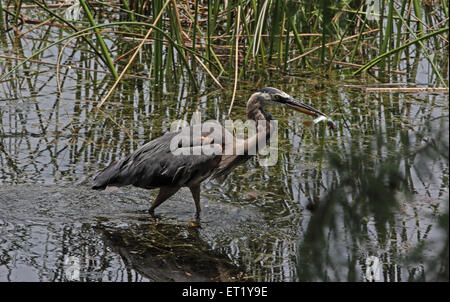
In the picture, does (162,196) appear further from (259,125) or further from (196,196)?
(259,125)

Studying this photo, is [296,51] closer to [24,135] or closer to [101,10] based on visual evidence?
[101,10]

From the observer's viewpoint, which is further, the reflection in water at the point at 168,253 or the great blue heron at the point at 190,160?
the great blue heron at the point at 190,160

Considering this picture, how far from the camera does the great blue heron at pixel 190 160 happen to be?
504cm

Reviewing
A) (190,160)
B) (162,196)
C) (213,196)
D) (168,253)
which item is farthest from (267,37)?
(168,253)

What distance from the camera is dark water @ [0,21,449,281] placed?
273 cm

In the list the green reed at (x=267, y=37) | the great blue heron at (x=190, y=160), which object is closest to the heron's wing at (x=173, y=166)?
the great blue heron at (x=190, y=160)

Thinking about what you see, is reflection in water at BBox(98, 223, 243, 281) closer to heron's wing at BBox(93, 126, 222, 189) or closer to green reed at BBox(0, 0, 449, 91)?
heron's wing at BBox(93, 126, 222, 189)

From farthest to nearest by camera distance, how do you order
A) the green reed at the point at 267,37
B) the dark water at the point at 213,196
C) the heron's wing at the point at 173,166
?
the green reed at the point at 267,37
the heron's wing at the point at 173,166
the dark water at the point at 213,196

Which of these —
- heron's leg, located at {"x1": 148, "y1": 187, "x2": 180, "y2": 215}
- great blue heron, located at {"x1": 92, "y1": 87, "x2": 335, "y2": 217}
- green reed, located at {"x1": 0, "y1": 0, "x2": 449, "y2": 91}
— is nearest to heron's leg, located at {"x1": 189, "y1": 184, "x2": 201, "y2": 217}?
great blue heron, located at {"x1": 92, "y1": 87, "x2": 335, "y2": 217}

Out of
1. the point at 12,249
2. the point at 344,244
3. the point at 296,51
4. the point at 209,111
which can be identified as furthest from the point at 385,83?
the point at 344,244

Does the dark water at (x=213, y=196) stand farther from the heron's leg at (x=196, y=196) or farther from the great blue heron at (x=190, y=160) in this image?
the great blue heron at (x=190, y=160)

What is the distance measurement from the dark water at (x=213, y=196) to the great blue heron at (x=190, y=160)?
0.68 feet

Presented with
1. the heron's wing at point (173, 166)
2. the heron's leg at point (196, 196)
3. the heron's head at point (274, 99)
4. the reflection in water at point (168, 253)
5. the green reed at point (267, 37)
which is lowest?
the reflection in water at point (168, 253)

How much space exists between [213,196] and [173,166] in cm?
44
